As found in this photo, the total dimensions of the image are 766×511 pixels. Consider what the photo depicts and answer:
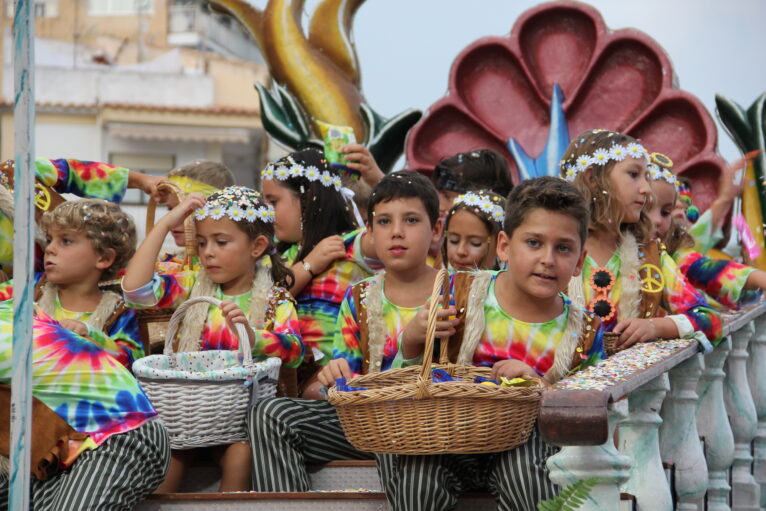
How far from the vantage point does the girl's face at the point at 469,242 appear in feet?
16.8

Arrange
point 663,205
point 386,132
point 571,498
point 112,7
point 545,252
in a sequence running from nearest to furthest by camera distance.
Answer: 1. point 571,498
2. point 545,252
3. point 663,205
4. point 386,132
5. point 112,7

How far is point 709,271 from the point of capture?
5.70 m

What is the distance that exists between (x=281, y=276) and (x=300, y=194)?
0.60 m

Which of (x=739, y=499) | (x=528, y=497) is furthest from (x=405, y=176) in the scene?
(x=739, y=499)

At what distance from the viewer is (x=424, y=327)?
3.83 meters

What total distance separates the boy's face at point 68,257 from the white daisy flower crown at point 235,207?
471mm

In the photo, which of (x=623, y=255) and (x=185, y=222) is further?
(x=185, y=222)

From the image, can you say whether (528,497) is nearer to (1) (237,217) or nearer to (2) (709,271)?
(1) (237,217)

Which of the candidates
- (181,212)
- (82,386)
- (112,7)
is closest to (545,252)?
(82,386)

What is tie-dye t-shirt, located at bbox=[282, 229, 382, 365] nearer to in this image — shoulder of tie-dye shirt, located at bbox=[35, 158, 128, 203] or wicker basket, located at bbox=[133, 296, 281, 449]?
wicker basket, located at bbox=[133, 296, 281, 449]

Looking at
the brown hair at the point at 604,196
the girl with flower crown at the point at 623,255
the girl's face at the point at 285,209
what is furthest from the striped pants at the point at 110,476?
the brown hair at the point at 604,196

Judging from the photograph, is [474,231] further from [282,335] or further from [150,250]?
[150,250]

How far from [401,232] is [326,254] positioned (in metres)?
0.80

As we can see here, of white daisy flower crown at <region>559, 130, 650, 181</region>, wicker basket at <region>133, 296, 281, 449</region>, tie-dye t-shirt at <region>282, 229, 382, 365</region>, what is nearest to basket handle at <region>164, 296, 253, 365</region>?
wicker basket at <region>133, 296, 281, 449</region>
